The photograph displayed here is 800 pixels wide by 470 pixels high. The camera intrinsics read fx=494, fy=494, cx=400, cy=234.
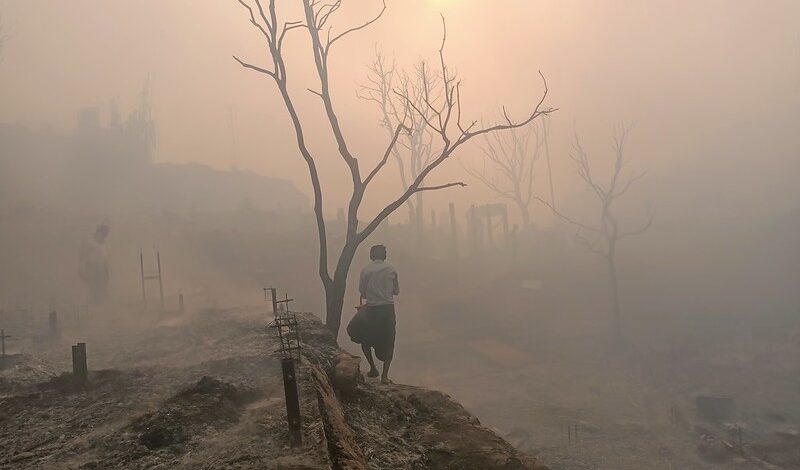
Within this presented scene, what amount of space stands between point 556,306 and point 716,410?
31.8 feet

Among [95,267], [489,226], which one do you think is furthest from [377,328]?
[489,226]

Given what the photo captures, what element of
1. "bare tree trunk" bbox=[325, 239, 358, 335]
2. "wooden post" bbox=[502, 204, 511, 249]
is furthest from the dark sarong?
"wooden post" bbox=[502, 204, 511, 249]

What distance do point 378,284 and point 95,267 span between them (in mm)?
13947

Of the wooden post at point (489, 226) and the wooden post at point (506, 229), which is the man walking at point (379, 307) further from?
the wooden post at point (489, 226)

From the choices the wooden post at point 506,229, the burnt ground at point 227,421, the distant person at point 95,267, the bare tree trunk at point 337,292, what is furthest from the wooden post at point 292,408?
the wooden post at point 506,229

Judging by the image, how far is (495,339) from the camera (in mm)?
18016

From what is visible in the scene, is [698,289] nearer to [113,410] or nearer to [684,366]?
[684,366]

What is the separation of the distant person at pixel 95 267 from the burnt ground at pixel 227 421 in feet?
35.8

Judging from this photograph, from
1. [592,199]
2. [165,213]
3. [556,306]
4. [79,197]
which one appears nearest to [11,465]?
[556,306]

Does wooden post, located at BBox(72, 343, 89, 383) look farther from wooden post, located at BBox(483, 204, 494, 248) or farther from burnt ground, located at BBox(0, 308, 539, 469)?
wooden post, located at BBox(483, 204, 494, 248)

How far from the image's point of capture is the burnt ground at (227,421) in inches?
112

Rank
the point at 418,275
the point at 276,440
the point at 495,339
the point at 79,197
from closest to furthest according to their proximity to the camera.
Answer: the point at 276,440 → the point at 495,339 → the point at 418,275 → the point at 79,197

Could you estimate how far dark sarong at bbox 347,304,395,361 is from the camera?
19.6 ft

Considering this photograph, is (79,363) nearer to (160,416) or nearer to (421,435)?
(160,416)
